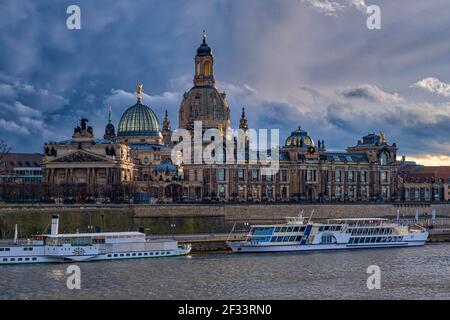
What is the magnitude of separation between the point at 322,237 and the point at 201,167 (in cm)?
4598

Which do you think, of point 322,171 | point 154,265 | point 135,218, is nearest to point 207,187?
point 322,171

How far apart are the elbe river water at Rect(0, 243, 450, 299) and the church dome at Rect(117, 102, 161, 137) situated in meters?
74.7

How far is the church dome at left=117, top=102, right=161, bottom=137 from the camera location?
15925cm

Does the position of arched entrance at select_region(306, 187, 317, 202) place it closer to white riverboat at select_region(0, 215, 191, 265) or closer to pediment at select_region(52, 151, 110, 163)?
pediment at select_region(52, 151, 110, 163)

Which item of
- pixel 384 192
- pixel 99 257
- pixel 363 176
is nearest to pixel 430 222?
pixel 363 176

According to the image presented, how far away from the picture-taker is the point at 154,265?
7631 cm

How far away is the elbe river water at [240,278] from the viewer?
59.9 meters

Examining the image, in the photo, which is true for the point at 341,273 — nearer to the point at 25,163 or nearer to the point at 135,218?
the point at 135,218

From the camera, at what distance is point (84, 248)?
79.9 m

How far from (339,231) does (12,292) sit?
4312 cm

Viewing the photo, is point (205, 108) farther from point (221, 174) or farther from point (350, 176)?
point (350, 176)

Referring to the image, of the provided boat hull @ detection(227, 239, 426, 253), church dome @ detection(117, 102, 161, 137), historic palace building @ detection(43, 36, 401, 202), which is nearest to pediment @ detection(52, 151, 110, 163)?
historic palace building @ detection(43, 36, 401, 202)

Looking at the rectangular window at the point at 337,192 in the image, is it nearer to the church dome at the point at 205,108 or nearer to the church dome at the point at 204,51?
the church dome at the point at 205,108

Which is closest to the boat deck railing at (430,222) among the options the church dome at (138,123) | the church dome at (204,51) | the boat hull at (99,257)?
the boat hull at (99,257)
